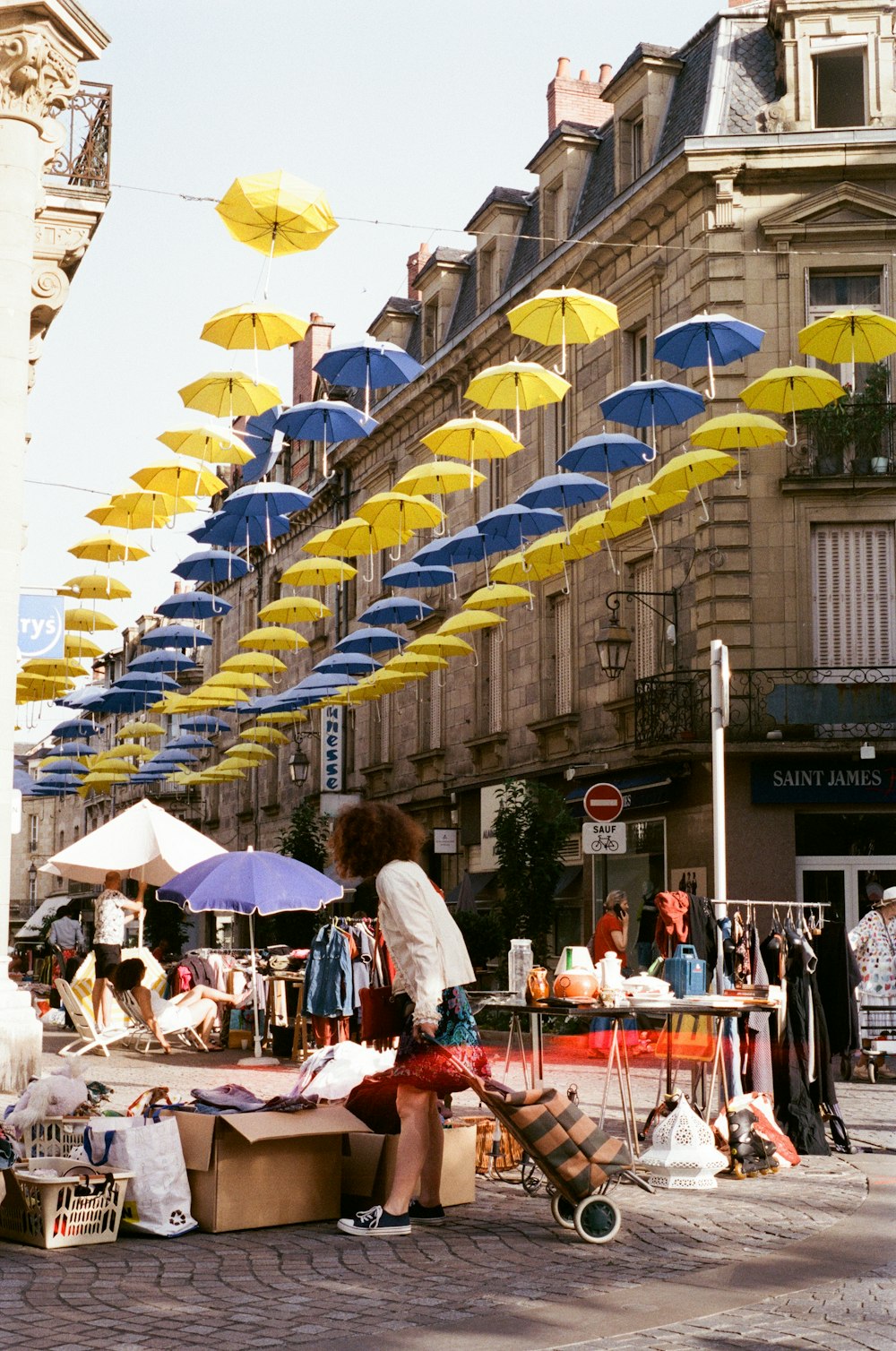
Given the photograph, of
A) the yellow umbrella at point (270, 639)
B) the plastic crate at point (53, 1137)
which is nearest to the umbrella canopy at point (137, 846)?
the yellow umbrella at point (270, 639)

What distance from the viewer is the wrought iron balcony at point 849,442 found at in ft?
74.8

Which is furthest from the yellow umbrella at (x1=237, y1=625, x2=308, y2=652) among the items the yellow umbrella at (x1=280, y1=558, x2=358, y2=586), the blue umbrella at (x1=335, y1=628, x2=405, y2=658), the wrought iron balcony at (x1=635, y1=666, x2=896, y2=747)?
the wrought iron balcony at (x1=635, y1=666, x2=896, y2=747)

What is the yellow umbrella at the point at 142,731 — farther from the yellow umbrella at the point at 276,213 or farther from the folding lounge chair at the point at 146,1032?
the yellow umbrella at the point at 276,213

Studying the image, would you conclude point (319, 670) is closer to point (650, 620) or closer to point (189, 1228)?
point (650, 620)

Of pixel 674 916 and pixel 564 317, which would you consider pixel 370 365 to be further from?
pixel 674 916

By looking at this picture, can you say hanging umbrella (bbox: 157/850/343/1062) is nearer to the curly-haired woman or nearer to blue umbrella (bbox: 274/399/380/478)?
blue umbrella (bbox: 274/399/380/478)

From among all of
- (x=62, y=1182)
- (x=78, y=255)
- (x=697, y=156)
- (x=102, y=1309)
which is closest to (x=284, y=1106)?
(x=62, y=1182)

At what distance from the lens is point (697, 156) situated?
23.7m

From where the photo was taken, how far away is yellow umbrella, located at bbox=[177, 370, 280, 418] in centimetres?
1842

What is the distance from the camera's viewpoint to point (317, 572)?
2547 centimetres

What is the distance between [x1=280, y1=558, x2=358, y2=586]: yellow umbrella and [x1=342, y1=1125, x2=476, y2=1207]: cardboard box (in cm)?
1651

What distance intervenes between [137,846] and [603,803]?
5.45 meters

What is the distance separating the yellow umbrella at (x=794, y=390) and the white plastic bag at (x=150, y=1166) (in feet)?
44.1

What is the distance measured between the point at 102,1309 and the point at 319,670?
23.6 metres
